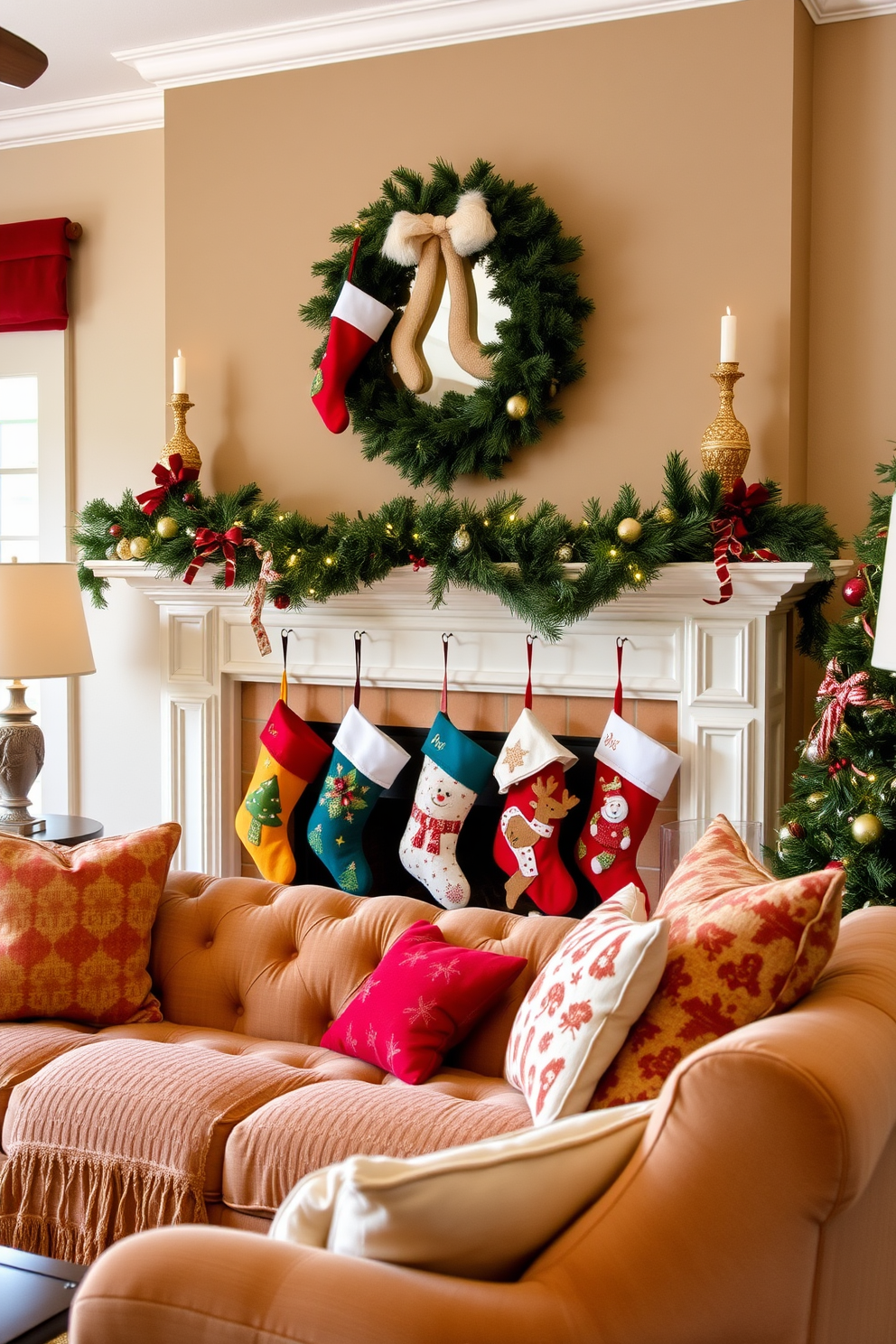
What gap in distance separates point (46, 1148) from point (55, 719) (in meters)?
2.41

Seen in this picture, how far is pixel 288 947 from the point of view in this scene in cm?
225

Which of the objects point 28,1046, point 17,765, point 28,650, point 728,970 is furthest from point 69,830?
point 728,970

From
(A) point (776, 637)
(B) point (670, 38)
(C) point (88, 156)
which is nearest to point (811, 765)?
(A) point (776, 637)

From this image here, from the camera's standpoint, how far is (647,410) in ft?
9.93

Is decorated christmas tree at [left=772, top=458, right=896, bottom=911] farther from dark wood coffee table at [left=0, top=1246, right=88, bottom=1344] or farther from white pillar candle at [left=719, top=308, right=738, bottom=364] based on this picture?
dark wood coffee table at [left=0, top=1246, right=88, bottom=1344]

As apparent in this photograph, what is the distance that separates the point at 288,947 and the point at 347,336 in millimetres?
1679

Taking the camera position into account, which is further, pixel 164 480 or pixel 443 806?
pixel 164 480

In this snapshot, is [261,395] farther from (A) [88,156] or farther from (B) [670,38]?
(B) [670,38]

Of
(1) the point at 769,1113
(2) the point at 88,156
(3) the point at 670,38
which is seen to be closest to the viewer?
(1) the point at 769,1113

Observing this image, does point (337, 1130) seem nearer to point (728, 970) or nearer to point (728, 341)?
point (728, 970)

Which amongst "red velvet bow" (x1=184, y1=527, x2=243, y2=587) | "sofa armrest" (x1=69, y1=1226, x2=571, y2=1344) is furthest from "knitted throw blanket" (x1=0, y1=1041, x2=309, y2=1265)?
"red velvet bow" (x1=184, y1=527, x2=243, y2=587)

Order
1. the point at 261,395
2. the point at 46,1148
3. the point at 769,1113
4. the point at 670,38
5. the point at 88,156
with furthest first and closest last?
the point at 88,156, the point at 261,395, the point at 670,38, the point at 46,1148, the point at 769,1113

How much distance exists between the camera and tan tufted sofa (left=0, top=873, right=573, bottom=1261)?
5.44 ft

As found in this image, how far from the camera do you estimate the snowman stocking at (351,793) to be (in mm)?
3156
